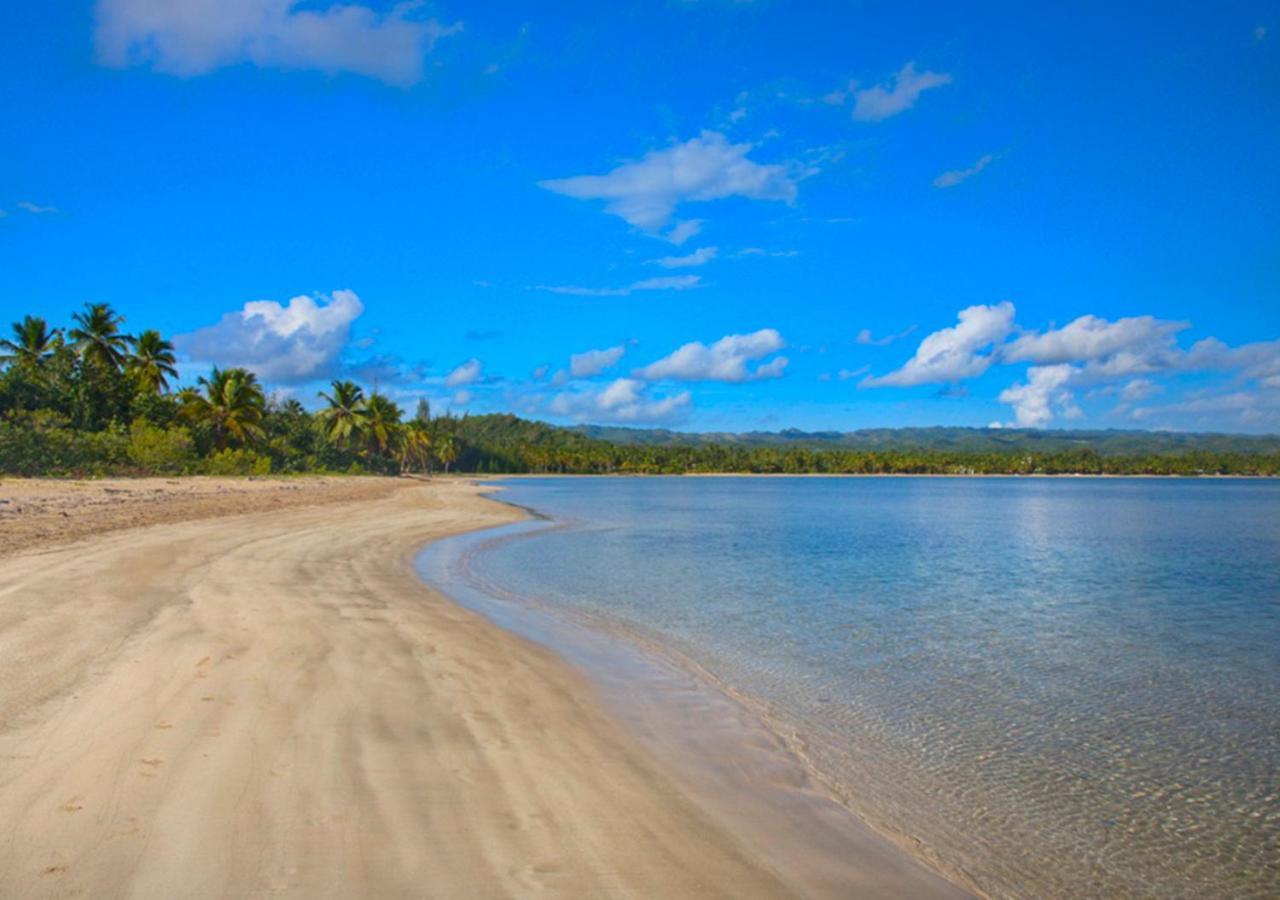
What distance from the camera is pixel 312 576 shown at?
14.2m

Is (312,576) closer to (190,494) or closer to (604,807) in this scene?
(604,807)

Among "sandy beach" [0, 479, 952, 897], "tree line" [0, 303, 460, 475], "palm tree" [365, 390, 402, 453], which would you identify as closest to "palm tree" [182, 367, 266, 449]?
"tree line" [0, 303, 460, 475]

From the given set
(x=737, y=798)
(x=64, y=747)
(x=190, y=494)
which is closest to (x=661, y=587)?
(x=737, y=798)

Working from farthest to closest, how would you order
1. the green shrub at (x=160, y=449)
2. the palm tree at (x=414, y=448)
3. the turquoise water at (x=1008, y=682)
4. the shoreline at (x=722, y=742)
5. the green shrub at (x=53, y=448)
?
the palm tree at (x=414, y=448)
the green shrub at (x=160, y=449)
the green shrub at (x=53, y=448)
the turquoise water at (x=1008, y=682)
the shoreline at (x=722, y=742)

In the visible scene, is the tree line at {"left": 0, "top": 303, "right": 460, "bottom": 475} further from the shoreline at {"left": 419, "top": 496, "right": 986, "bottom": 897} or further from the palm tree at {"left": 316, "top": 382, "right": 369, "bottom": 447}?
the shoreline at {"left": 419, "top": 496, "right": 986, "bottom": 897}

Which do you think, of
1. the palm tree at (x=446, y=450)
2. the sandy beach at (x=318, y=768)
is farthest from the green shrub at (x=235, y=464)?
the palm tree at (x=446, y=450)

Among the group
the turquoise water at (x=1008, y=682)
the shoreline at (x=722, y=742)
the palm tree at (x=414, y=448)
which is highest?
the palm tree at (x=414, y=448)

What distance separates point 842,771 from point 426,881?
152 inches

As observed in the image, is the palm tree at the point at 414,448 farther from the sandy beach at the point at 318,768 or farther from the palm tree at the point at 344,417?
the sandy beach at the point at 318,768

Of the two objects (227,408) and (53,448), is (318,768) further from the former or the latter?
(227,408)

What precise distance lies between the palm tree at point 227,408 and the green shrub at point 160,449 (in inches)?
223

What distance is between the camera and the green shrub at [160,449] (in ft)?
138

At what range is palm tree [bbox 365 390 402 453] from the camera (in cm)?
8031

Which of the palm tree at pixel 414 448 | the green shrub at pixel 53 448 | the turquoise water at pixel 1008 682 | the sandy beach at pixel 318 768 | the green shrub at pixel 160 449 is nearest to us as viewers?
the sandy beach at pixel 318 768
